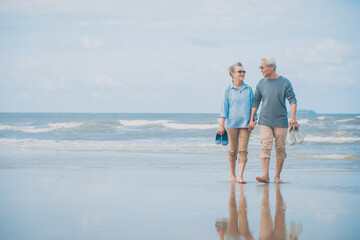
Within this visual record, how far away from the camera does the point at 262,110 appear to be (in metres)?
5.94

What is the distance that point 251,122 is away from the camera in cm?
588

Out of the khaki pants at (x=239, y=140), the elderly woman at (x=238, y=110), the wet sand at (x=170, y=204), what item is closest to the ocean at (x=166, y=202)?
the wet sand at (x=170, y=204)

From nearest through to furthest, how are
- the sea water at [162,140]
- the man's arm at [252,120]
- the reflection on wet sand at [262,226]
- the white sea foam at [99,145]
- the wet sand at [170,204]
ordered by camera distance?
1. the reflection on wet sand at [262,226]
2. the wet sand at [170,204]
3. the man's arm at [252,120]
4. the sea water at [162,140]
5. the white sea foam at [99,145]

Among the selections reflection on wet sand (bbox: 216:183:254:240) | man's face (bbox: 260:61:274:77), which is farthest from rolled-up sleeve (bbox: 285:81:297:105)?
reflection on wet sand (bbox: 216:183:254:240)

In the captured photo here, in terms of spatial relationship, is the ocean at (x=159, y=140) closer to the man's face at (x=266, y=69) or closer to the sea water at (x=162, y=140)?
the sea water at (x=162, y=140)

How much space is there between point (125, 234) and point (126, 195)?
158 centimetres

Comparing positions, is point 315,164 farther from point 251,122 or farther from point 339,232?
point 339,232

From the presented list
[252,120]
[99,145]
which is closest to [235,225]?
[252,120]

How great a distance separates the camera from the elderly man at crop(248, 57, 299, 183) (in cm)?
578

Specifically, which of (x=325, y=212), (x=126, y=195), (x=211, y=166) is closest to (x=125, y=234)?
(x=126, y=195)

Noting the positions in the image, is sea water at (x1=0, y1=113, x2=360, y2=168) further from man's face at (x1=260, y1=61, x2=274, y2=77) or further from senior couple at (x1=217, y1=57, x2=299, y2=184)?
man's face at (x1=260, y1=61, x2=274, y2=77)

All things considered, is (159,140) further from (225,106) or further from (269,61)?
(269,61)

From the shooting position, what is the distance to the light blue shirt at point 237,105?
591cm

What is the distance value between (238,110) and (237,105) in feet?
0.22
